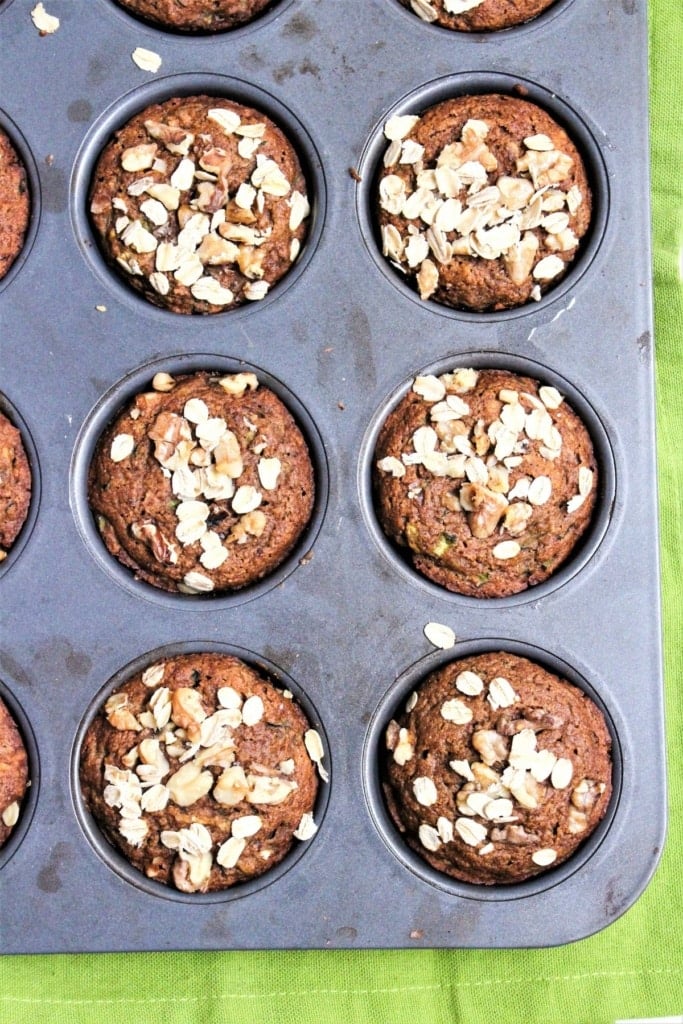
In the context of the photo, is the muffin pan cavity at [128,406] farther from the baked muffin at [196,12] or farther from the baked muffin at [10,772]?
the baked muffin at [196,12]

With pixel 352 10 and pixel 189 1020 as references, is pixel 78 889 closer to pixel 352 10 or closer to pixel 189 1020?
pixel 189 1020

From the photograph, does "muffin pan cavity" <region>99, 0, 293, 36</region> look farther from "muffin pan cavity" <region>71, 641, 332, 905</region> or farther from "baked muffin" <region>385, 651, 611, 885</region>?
"baked muffin" <region>385, 651, 611, 885</region>

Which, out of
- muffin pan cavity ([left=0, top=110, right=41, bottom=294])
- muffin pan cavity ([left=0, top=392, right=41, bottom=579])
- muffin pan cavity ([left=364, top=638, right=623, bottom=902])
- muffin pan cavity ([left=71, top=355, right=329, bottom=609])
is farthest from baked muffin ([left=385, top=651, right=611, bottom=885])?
muffin pan cavity ([left=0, top=110, right=41, bottom=294])

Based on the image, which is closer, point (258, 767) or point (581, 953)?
point (258, 767)

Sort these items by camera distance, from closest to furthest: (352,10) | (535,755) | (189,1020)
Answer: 1. (535,755)
2. (352,10)
3. (189,1020)

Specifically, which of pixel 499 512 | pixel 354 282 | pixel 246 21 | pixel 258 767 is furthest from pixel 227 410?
pixel 246 21

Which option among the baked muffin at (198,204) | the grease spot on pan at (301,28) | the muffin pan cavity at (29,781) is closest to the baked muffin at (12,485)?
the muffin pan cavity at (29,781)
